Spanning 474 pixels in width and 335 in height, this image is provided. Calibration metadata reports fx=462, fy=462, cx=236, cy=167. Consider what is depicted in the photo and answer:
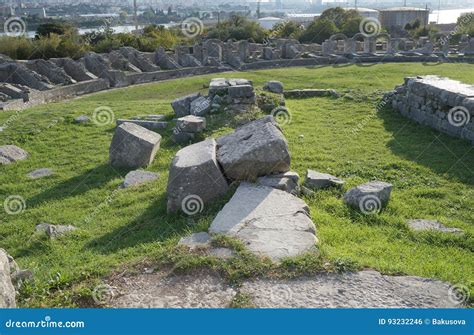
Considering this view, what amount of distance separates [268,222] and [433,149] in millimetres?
5636

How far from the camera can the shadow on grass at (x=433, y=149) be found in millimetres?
8594

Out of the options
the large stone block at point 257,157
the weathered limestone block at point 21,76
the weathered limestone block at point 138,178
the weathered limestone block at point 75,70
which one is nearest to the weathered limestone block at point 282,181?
the large stone block at point 257,157

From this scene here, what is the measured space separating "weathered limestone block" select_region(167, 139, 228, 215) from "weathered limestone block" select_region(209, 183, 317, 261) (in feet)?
1.38

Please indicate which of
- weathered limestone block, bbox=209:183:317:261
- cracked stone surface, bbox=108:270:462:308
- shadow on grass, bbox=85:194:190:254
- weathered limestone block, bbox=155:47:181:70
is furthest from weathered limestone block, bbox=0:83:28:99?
cracked stone surface, bbox=108:270:462:308

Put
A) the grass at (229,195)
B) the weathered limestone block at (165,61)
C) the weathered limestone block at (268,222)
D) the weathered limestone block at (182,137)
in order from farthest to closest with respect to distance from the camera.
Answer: the weathered limestone block at (165,61) < the weathered limestone block at (182,137) < the weathered limestone block at (268,222) < the grass at (229,195)

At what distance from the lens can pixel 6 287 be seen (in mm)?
4309

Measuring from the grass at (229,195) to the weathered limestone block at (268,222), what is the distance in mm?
214

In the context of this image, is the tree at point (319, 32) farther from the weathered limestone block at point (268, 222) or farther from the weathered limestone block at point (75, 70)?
the weathered limestone block at point (268, 222)

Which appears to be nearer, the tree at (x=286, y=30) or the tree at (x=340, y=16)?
the tree at (x=340, y=16)

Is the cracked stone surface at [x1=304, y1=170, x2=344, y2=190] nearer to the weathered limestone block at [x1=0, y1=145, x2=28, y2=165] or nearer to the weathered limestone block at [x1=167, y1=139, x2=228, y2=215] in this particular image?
the weathered limestone block at [x1=167, y1=139, x2=228, y2=215]

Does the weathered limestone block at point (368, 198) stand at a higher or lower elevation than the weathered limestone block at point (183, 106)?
lower

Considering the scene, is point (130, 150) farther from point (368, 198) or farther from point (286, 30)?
point (286, 30)

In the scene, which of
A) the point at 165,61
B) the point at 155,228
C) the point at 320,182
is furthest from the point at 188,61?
the point at 155,228

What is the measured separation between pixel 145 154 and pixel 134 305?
18.5ft
